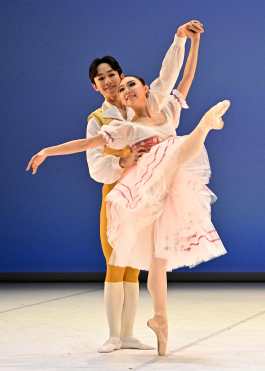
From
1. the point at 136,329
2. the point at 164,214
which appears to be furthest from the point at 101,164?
the point at 136,329

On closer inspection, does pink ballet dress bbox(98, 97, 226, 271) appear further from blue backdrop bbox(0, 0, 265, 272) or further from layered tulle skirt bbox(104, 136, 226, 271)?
blue backdrop bbox(0, 0, 265, 272)

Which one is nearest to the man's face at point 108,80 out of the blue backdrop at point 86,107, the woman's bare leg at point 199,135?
the woman's bare leg at point 199,135

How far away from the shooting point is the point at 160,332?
3.98 meters

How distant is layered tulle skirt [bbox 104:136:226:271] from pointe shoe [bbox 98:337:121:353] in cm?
40

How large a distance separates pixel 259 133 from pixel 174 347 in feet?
9.78

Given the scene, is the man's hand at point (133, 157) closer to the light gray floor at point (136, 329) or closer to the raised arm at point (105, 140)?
the raised arm at point (105, 140)

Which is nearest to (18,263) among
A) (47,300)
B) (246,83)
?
(47,300)

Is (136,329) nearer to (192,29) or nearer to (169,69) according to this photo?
(169,69)

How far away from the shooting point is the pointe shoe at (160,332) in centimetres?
394

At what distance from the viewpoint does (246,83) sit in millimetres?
7012

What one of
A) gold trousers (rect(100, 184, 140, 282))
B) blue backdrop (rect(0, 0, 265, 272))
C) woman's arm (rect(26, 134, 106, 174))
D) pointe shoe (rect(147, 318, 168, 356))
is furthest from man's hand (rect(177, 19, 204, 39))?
blue backdrop (rect(0, 0, 265, 272))

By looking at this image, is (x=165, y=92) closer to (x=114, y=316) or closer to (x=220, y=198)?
(x=114, y=316)

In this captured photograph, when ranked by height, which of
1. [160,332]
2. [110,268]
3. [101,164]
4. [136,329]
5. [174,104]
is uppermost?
[174,104]

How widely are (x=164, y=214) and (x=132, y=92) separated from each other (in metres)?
0.53
